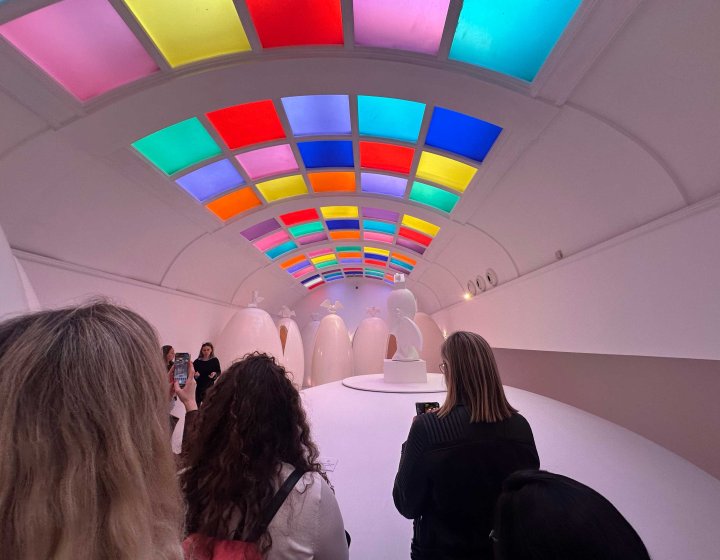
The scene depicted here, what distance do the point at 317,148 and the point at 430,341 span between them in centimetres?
490

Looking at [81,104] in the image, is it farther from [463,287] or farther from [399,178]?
Answer: [463,287]

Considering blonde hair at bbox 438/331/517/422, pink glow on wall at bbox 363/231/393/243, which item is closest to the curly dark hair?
blonde hair at bbox 438/331/517/422

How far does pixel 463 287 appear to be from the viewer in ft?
19.6

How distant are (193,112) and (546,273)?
3.52m

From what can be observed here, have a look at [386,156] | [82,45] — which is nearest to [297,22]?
[82,45]

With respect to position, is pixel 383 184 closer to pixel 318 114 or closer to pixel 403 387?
pixel 318 114

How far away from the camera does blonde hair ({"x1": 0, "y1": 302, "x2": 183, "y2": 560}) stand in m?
0.39

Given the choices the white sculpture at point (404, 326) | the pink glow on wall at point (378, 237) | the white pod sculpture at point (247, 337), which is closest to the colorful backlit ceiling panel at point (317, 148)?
the white sculpture at point (404, 326)

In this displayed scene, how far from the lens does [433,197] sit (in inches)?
163

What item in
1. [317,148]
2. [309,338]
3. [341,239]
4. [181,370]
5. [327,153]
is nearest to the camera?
[181,370]

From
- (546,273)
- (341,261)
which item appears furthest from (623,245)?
(341,261)

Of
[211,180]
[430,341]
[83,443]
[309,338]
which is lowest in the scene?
[83,443]

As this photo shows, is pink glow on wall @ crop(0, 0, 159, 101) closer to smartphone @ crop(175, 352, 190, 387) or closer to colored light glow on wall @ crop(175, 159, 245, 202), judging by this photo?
colored light glow on wall @ crop(175, 159, 245, 202)

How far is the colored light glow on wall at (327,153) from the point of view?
10.9ft
